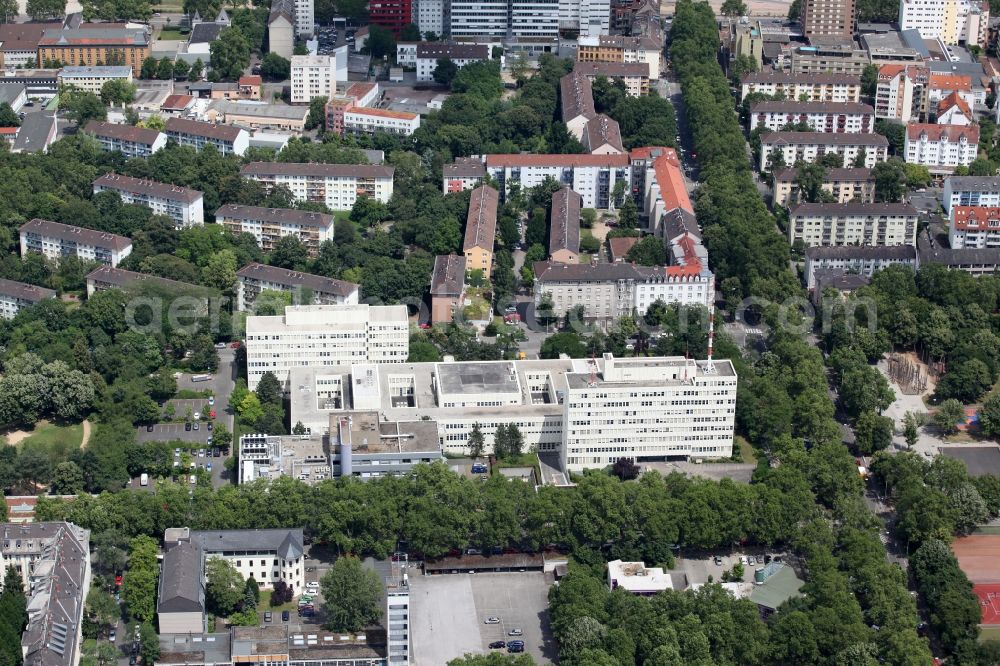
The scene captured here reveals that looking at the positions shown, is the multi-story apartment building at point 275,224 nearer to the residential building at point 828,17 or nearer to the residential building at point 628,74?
the residential building at point 628,74

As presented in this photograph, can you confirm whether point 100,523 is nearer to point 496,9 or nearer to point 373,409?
point 373,409

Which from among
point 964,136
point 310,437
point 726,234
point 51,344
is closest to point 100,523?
point 310,437

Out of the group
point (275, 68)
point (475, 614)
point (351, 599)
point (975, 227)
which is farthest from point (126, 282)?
point (975, 227)

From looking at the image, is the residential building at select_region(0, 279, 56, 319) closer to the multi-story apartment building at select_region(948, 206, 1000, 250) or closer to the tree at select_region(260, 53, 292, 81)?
the tree at select_region(260, 53, 292, 81)

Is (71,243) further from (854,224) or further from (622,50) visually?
(622,50)

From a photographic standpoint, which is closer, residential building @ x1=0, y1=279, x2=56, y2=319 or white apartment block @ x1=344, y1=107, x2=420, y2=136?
residential building @ x1=0, y1=279, x2=56, y2=319

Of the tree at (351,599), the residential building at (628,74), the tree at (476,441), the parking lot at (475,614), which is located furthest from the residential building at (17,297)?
the residential building at (628,74)

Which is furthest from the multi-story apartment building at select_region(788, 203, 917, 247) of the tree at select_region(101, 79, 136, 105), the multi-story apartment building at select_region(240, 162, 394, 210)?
the tree at select_region(101, 79, 136, 105)
